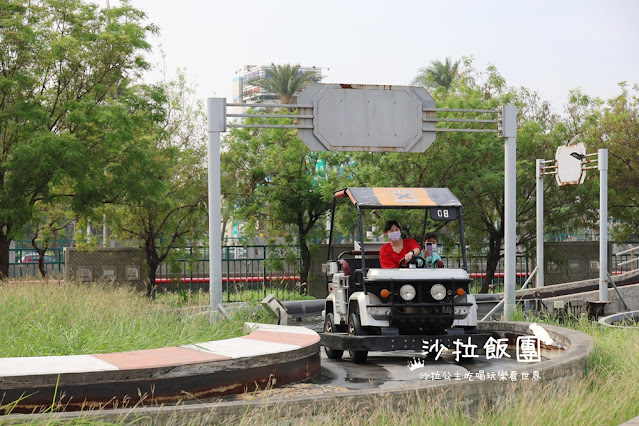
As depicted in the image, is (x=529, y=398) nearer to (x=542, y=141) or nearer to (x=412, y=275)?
(x=412, y=275)

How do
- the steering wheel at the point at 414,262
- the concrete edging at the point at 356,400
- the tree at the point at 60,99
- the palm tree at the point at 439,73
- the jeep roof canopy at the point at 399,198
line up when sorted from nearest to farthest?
the concrete edging at the point at 356,400
the steering wheel at the point at 414,262
the jeep roof canopy at the point at 399,198
the tree at the point at 60,99
the palm tree at the point at 439,73

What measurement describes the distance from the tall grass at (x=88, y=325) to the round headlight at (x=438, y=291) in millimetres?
2630

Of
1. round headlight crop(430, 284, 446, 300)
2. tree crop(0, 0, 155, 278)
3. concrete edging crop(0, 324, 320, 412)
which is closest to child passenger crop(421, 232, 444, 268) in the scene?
round headlight crop(430, 284, 446, 300)

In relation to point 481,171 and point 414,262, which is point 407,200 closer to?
point 414,262

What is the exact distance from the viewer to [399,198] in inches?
494

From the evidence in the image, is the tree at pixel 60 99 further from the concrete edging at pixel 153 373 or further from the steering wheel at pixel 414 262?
the concrete edging at pixel 153 373

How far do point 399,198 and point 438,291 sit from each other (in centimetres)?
171

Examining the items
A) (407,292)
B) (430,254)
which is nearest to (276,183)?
(430,254)

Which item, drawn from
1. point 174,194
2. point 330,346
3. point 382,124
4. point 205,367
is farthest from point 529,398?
point 174,194

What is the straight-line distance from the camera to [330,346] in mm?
12109

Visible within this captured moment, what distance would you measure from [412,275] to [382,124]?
18.2 feet

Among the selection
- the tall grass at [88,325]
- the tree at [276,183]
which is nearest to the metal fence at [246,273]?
the tree at [276,183]

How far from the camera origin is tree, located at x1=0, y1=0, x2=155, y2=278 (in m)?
20.3

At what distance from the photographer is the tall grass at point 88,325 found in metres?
9.17
